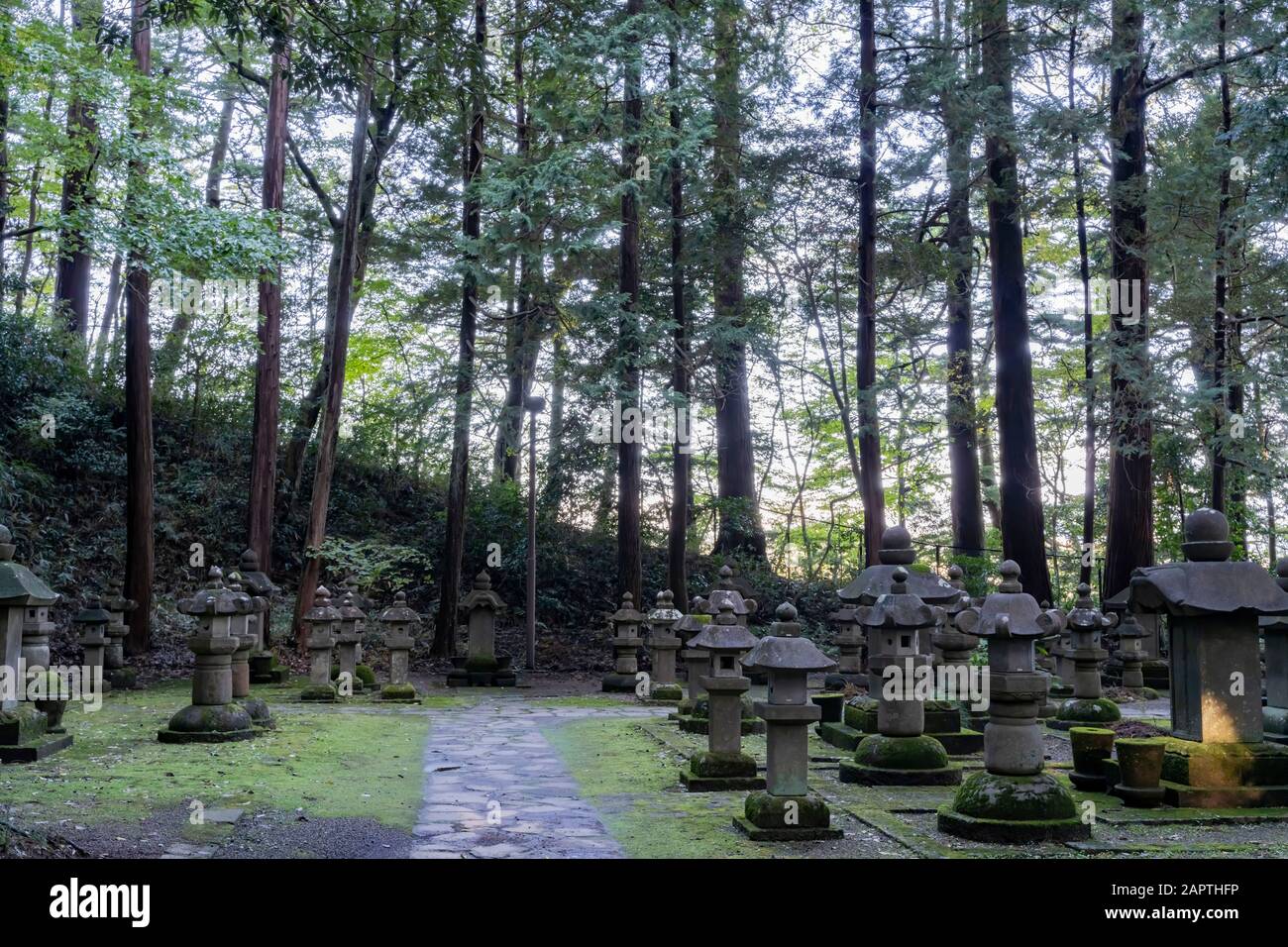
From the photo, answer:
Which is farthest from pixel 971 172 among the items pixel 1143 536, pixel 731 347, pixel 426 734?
pixel 426 734

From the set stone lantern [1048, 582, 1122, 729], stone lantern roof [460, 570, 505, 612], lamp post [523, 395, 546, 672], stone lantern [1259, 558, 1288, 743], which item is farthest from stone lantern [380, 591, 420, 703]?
stone lantern [1259, 558, 1288, 743]

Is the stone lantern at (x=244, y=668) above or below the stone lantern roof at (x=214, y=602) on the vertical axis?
below

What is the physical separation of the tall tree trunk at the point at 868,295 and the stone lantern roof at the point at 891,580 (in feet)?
17.6

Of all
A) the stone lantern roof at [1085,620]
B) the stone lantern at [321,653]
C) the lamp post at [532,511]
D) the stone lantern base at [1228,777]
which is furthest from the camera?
the lamp post at [532,511]

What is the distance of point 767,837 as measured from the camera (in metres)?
6.09

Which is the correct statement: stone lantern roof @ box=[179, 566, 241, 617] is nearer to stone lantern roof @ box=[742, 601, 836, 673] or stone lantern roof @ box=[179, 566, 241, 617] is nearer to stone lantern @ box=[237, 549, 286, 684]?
stone lantern @ box=[237, 549, 286, 684]

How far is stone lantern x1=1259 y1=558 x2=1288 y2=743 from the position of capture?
Answer: 8117 millimetres

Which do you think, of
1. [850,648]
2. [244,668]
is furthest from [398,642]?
[850,648]

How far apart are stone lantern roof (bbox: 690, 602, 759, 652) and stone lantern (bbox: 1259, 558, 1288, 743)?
164 inches

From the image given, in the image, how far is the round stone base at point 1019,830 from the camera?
604 cm

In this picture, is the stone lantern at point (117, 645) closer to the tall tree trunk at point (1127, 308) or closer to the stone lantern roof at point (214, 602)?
the stone lantern roof at point (214, 602)

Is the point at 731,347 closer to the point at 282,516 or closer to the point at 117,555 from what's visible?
the point at 282,516

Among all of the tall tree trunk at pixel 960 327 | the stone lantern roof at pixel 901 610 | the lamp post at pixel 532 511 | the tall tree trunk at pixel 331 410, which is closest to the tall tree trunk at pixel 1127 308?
the tall tree trunk at pixel 960 327

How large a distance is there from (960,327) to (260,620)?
53.3 feet
